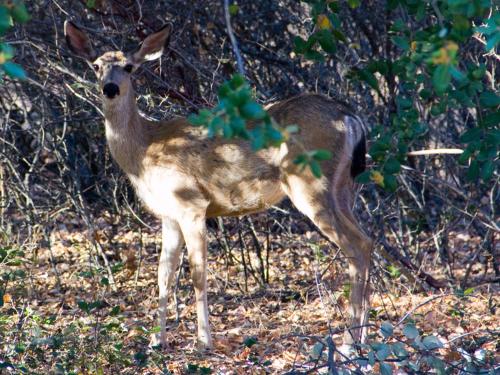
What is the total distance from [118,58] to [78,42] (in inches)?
16.6

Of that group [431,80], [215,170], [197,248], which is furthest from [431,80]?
[197,248]

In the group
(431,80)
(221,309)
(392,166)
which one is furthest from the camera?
(221,309)

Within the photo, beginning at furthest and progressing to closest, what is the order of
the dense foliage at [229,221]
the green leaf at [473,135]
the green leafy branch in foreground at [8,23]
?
1. the dense foliage at [229,221]
2. the green leaf at [473,135]
3. the green leafy branch in foreground at [8,23]

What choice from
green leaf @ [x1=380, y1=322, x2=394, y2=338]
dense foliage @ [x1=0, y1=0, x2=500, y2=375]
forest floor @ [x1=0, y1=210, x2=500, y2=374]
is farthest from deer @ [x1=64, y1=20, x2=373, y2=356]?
green leaf @ [x1=380, y1=322, x2=394, y2=338]

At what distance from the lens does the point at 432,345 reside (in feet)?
16.0

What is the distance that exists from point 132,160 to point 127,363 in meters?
1.92

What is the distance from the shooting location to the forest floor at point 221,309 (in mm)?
6066

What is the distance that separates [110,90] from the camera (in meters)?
6.92

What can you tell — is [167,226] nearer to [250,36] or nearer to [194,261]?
[194,261]

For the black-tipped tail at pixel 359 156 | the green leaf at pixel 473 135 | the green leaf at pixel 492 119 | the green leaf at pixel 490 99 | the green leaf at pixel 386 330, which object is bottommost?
the green leaf at pixel 386 330

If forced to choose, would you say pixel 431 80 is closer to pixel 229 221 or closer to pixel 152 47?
pixel 152 47

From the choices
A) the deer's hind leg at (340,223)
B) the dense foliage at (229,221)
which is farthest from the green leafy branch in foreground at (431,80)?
the deer's hind leg at (340,223)

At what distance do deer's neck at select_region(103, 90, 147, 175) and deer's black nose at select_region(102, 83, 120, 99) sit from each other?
0.26 metres

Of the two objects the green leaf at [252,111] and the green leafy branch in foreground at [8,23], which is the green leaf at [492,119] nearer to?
the green leaf at [252,111]
